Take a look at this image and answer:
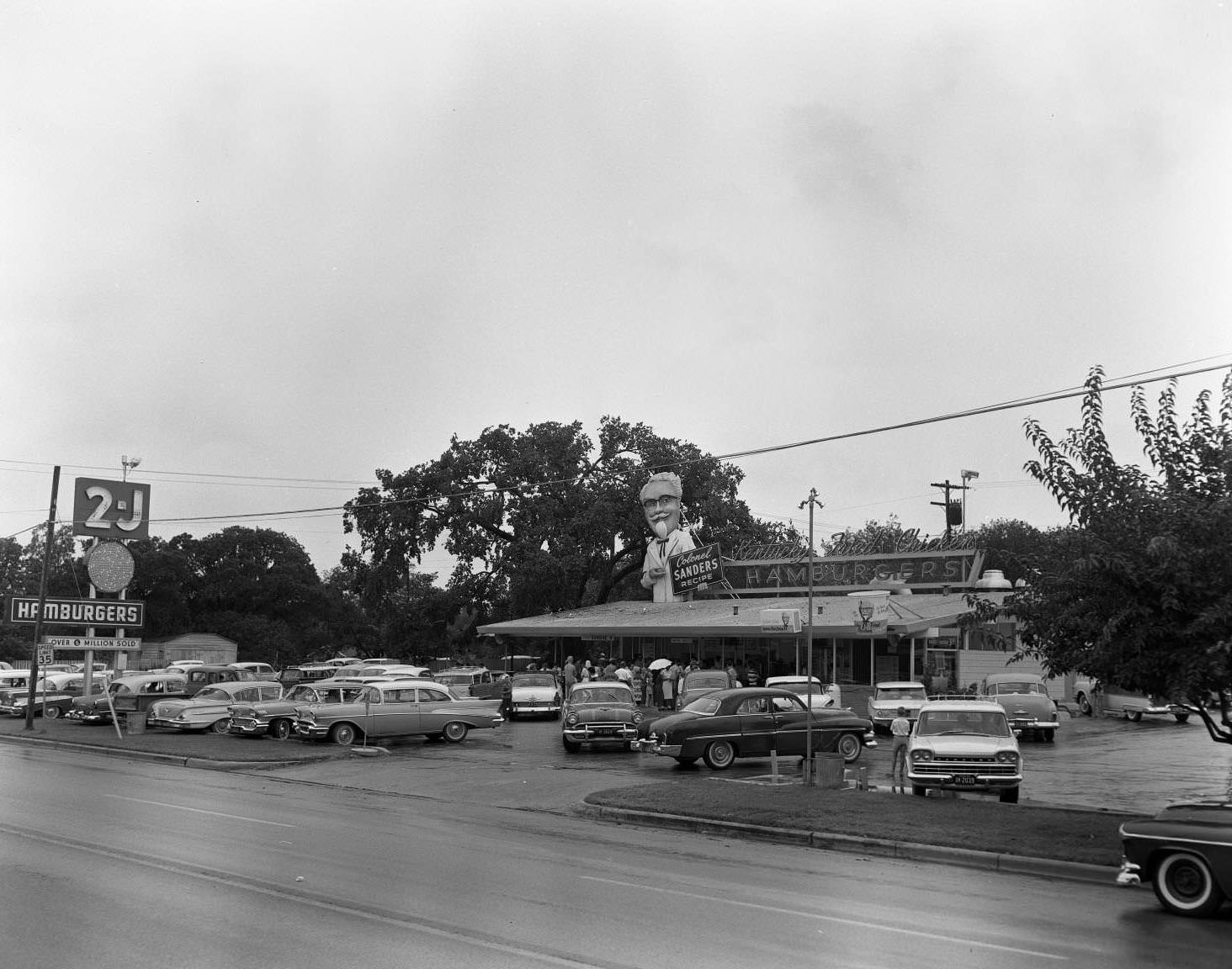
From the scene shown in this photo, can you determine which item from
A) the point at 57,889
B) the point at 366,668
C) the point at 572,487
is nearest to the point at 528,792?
the point at 57,889

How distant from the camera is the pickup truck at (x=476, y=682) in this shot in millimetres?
42719

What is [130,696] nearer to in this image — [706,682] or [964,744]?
[706,682]

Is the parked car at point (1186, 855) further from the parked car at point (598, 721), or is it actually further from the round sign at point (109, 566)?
the round sign at point (109, 566)

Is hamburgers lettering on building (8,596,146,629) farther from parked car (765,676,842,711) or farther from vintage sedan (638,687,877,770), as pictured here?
vintage sedan (638,687,877,770)

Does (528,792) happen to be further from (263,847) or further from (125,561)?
(125,561)

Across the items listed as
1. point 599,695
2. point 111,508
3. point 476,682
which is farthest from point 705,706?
point 111,508

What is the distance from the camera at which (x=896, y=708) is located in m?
30.2

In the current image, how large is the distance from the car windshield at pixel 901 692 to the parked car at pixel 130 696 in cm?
1983

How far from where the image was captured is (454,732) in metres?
29.9

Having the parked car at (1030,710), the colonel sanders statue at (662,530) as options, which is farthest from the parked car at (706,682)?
the colonel sanders statue at (662,530)

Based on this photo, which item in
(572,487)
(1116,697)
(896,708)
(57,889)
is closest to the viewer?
(57,889)

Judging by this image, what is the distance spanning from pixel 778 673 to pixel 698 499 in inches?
921

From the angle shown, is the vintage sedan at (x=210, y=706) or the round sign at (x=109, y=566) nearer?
the vintage sedan at (x=210, y=706)

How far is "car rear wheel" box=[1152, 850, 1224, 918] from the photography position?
407 inches
